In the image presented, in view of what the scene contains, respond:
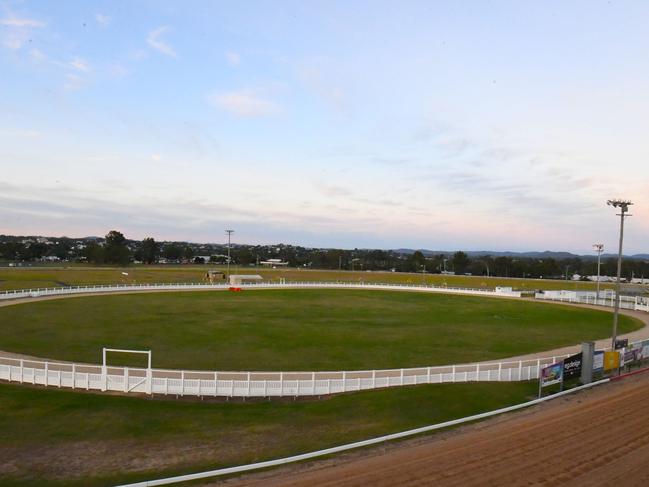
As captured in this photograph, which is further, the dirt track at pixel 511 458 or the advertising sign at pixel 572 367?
the advertising sign at pixel 572 367

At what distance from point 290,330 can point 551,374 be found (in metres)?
23.3

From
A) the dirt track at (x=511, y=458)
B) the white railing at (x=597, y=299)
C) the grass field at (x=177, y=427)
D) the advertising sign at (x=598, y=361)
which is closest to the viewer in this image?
the dirt track at (x=511, y=458)

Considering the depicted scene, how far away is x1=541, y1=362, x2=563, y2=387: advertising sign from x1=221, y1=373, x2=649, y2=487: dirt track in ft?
11.6

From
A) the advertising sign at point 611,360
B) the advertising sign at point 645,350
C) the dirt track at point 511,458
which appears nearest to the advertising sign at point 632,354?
the advertising sign at point 645,350

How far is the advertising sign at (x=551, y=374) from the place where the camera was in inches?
870

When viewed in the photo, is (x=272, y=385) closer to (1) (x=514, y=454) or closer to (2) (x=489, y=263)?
(1) (x=514, y=454)

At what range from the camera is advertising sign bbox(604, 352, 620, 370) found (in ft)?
84.6

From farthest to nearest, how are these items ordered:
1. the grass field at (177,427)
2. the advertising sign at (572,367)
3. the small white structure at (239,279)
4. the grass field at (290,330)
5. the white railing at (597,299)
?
the small white structure at (239,279)
the white railing at (597,299)
the grass field at (290,330)
the advertising sign at (572,367)
the grass field at (177,427)

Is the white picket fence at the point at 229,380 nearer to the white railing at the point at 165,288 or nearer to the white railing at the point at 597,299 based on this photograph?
the white railing at the point at 165,288

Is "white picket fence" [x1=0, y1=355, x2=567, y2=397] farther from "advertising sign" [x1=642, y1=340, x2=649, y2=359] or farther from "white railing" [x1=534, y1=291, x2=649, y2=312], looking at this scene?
"white railing" [x1=534, y1=291, x2=649, y2=312]

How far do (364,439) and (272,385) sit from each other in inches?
258

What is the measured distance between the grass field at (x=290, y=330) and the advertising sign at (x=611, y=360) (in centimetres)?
757

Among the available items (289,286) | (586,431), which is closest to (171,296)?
(289,286)

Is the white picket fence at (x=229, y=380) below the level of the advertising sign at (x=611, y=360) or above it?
below
